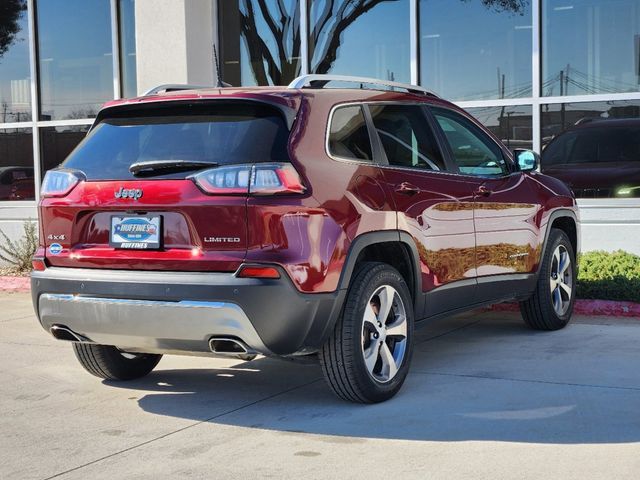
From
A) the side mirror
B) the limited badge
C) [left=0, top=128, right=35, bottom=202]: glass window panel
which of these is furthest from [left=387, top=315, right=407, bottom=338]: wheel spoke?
[left=0, top=128, right=35, bottom=202]: glass window panel

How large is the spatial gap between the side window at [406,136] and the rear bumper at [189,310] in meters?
1.18

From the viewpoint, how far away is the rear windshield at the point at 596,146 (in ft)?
33.6

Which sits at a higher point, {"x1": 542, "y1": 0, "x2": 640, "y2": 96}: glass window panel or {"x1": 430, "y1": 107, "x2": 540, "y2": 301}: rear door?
{"x1": 542, "y1": 0, "x2": 640, "y2": 96}: glass window panel

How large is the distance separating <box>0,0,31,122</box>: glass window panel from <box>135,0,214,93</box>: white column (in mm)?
2648

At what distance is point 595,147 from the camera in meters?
10.4

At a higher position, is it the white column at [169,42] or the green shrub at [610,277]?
the white column at [169,42]

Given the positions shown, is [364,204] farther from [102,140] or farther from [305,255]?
[102,140]

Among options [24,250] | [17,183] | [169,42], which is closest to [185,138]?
[169,42]

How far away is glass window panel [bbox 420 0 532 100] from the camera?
1086 cm

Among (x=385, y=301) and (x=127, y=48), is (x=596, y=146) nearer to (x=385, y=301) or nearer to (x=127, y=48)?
(x=385, y=301)

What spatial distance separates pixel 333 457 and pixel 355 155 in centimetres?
181

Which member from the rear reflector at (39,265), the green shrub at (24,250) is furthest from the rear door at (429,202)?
the green shrub at (24,250)

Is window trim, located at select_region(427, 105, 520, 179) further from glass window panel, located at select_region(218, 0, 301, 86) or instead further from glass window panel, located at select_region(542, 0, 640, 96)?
glass window panel, located at select_region(218, 0, 301, 86)

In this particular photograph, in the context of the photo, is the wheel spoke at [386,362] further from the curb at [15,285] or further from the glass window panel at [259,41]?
the glass window panel at [259,41]
